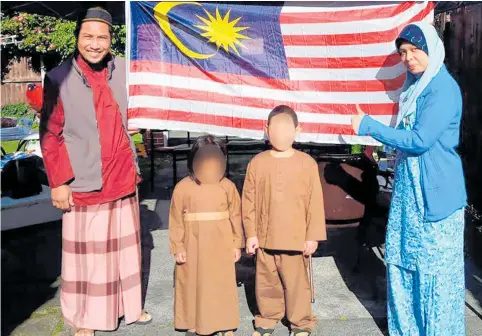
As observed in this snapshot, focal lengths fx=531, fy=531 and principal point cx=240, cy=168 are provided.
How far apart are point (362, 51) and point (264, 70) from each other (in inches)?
28.7

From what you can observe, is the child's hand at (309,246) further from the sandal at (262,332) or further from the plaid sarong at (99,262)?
the plaid sarong at (99,262)

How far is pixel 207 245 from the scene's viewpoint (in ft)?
10.9

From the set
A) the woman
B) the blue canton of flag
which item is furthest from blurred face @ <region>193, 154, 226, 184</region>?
the blue canton of flag

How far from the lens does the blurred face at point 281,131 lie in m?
3.19

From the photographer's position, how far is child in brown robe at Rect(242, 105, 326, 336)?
326 centimetres

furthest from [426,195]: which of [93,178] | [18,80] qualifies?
[18,80]

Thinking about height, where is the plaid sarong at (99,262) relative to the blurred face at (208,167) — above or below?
below

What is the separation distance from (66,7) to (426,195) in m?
4.64

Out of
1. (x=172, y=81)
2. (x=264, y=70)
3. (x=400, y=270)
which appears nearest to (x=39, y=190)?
(x=172, y=81)

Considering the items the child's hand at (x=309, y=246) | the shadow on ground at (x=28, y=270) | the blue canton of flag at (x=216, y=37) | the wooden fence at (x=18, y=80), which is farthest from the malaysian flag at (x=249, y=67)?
the wooden fence at (x=18, y=80)

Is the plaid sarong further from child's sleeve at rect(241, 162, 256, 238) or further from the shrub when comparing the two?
the shrub

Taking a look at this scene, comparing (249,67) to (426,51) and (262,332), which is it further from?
(262,332)

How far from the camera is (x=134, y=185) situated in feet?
12.0

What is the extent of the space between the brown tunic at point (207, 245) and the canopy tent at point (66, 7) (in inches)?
65.6
